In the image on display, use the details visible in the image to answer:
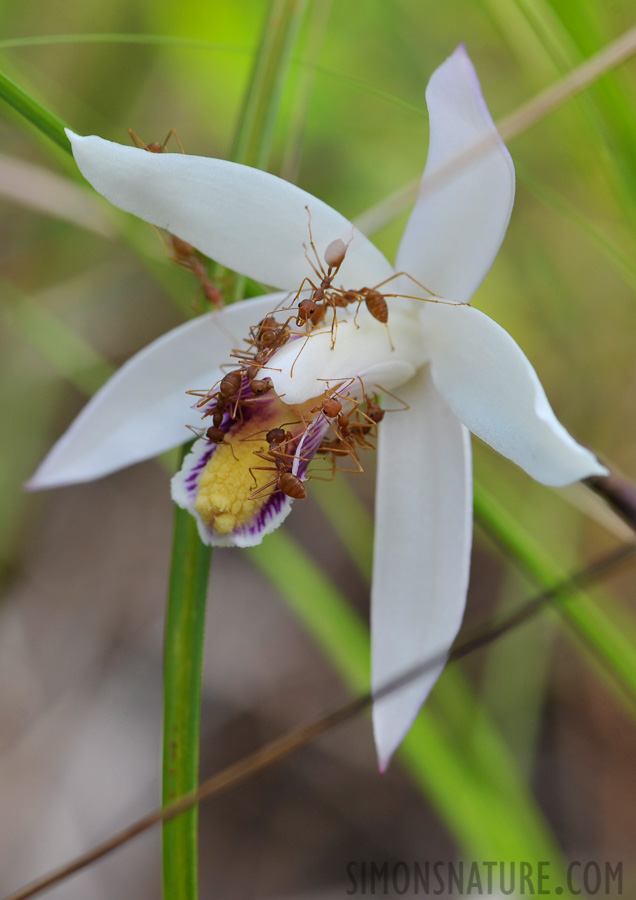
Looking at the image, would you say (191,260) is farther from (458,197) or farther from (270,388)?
(458,197)

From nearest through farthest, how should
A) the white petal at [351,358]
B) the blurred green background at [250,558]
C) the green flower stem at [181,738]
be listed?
the green flower stem at [181,738], the white petal at [351,358], the blurred green background at [250,558]

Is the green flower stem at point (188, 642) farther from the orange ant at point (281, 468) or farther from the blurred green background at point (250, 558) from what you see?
the blurred green background at point (250, 558)

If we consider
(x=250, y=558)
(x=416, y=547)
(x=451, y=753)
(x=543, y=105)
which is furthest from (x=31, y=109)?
(x=451, y=753)

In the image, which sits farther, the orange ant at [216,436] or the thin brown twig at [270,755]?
the orange ant at [216,436]

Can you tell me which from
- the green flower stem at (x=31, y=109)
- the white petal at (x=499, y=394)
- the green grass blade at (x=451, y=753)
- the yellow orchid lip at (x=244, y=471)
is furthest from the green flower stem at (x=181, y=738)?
the green grass blade at (x=451, y=753)

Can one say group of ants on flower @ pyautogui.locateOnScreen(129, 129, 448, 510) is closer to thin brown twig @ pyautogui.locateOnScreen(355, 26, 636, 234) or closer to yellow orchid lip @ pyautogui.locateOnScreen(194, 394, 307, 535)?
yellow orchid lip @ pyautogui.locateOnScreen(194, 394, 307, 535)

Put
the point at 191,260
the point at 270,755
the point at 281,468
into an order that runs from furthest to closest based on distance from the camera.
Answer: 1. the point at 191,260
2. the point at 281,468
3. the point at 270,755
